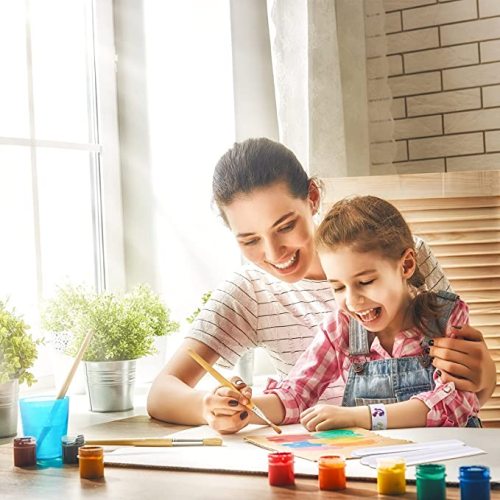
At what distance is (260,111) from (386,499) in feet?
6.96

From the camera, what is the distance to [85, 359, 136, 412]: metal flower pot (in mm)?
2453

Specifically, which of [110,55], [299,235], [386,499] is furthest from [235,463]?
[110,55]

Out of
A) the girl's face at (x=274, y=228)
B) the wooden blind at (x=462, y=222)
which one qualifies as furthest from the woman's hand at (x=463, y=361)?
the wooden blind at (x=462, y=222)

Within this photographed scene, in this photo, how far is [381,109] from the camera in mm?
3369

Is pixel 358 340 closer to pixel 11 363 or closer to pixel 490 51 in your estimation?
pixel 11 363

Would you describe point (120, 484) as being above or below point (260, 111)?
below

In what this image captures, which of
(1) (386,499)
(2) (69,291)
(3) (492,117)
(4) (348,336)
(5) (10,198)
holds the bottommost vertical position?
(1) (386,499)

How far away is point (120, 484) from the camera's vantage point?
1471mm

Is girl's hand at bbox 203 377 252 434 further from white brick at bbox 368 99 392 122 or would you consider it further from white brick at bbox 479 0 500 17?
white brick at bbox 479 0 500 17

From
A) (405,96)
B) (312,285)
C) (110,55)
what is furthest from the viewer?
(405,96)

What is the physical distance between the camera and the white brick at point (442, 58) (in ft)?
11.0

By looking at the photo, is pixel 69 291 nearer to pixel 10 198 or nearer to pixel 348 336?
pixel 10 198

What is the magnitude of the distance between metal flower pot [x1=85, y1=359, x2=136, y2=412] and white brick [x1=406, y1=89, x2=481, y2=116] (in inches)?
62.5

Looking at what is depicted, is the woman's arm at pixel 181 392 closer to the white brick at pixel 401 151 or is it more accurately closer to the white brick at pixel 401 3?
the white brick at pixel 401 151
